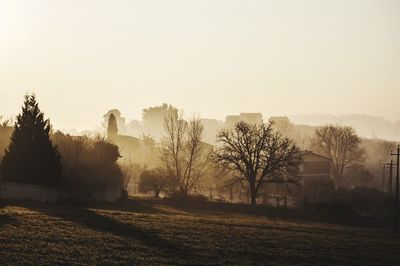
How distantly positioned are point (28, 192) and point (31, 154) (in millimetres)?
4235

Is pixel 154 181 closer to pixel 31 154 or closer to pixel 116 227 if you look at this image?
pixel 31 154

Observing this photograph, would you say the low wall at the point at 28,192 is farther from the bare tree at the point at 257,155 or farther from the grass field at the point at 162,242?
the bare tree at the point at 257,155

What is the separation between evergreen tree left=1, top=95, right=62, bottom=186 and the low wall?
1.30m

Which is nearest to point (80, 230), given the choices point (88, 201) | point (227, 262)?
point (227, 262)

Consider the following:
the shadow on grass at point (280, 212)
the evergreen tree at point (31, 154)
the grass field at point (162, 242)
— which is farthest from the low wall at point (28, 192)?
the shadow on grass at point (280, 212)

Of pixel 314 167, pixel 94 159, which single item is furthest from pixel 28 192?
pixel 314 167

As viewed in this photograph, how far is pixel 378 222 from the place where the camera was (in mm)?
52156

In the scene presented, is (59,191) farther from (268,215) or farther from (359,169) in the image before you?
(359,169)

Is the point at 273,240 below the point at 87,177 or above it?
below

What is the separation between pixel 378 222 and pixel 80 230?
37644mm

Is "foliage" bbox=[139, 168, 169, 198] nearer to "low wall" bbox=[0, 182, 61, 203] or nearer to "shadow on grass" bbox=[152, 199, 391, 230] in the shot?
"shadow on grass" bbox=[152, 199, 391, 230]

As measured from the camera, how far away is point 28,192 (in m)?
38.0

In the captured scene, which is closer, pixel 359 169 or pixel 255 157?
pixel 255 157

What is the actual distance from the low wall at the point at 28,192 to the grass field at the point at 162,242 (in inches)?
106
